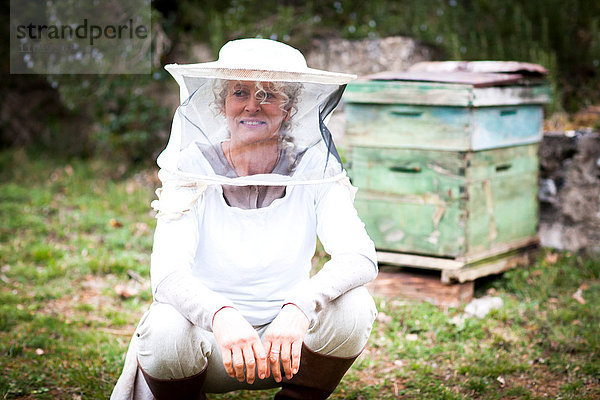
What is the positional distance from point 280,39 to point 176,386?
4.32 metres

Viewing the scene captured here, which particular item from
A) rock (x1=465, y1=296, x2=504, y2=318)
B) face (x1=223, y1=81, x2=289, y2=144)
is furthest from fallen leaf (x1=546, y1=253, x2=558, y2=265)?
face (x1=223, y1=81, x2=289, y2=144)

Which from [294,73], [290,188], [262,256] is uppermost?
[294,73]

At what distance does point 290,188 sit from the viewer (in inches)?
87.7

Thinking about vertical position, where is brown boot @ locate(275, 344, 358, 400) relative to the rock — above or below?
above

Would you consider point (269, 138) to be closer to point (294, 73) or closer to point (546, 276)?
point (294, 73)

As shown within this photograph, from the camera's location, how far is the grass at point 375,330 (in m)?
2.80

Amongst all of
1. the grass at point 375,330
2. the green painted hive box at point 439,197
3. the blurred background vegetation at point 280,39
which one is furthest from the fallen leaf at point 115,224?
the green painted hive box at point 439,197

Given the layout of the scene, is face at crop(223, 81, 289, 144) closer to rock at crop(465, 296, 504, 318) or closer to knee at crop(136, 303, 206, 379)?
knee at crop(136, 303, 206, 379)

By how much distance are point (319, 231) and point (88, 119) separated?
6201 mm

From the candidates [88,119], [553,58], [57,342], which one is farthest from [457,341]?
[88,119]

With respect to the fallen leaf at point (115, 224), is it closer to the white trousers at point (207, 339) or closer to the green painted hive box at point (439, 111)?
the green painted hive box at point (439, 111)

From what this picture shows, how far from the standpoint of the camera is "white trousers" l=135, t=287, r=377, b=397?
198 cm

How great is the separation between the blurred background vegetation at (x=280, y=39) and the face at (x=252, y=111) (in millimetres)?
3289

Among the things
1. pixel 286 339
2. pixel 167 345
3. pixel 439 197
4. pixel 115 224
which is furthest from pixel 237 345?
pixel 115 224
